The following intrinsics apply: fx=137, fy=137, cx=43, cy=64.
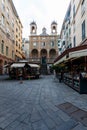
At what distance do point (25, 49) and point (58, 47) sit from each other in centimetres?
1714

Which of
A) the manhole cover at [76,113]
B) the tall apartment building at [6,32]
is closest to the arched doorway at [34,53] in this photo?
the tall apartment building at [6,32]

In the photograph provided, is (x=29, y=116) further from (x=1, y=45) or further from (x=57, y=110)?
(x=1, y=45)

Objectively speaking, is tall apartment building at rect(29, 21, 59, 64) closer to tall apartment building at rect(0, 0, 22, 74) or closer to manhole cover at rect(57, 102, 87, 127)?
tall apartment building at rect(0, 0, 22, 74)

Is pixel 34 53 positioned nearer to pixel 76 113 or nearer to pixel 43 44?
pixel 43 44

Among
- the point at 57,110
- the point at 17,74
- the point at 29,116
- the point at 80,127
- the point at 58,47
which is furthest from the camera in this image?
the point at 58,47

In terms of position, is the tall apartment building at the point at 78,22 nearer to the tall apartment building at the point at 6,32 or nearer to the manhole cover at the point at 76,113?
the manhole cover at the point at 76,113

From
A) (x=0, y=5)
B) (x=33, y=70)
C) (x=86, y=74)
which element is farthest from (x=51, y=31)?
(x=86, y=74)

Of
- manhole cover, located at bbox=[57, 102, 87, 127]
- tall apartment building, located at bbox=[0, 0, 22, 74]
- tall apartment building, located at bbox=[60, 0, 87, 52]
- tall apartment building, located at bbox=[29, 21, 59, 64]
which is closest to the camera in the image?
manhole cover, located at bbox=[57, 102, 87, 127]

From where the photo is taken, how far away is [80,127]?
148 inches

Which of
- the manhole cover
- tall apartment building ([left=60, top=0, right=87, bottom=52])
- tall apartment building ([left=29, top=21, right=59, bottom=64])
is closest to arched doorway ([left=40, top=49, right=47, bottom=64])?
tall apartment building ([left=29, top=21, right=59, bottom=64])

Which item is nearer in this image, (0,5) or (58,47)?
(0,5)

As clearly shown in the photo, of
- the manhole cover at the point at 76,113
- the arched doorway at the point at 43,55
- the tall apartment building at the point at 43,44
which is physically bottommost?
the manhole cover at the point at 76,113

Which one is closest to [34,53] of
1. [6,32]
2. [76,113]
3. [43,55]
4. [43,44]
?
[43,55]

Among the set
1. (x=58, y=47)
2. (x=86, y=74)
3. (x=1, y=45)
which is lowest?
(x=86, y=74)
